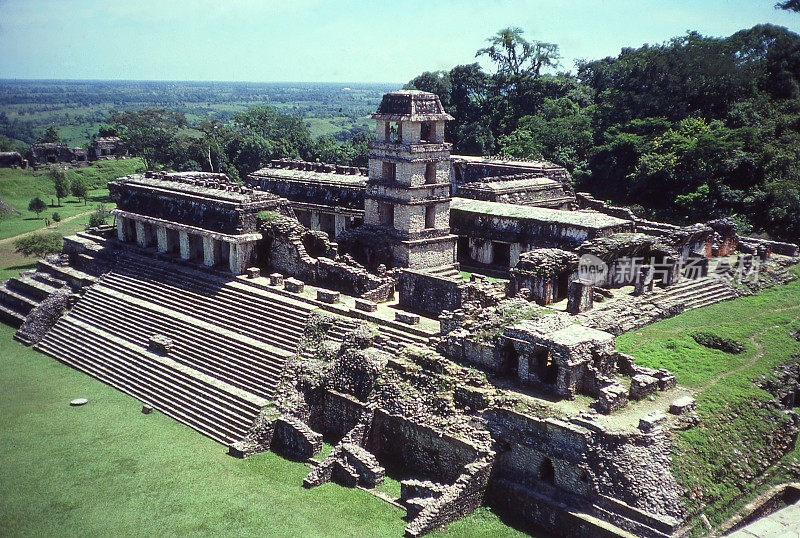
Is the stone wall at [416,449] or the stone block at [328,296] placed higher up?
the stone block at [328,296]

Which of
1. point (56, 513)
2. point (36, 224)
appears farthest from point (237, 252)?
point (36, 224)

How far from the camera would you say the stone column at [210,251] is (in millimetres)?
26875

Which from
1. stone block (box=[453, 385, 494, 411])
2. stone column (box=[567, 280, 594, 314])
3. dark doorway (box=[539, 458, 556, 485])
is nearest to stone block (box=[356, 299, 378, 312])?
stone block (box=[453, 385, 494, 411])

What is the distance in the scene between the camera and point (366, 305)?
22.1 metres

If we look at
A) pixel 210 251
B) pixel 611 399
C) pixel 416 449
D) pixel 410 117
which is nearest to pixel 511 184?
pixel 410 117

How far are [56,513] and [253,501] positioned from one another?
444cm

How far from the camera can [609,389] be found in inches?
638

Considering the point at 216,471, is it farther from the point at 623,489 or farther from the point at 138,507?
the point at 623,489

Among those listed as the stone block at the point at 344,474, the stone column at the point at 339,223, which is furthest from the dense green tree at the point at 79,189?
the stone block at the point at 344,474

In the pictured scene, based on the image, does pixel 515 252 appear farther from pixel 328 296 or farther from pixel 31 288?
pixel 31 288

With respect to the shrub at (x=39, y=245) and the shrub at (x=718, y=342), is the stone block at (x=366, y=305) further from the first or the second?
the shrub at (x=39, y=245)

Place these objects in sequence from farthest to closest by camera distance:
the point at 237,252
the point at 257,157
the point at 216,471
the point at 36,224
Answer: the point at 257,157, the point at 36,224, the point at 237,252, the point at 216,471

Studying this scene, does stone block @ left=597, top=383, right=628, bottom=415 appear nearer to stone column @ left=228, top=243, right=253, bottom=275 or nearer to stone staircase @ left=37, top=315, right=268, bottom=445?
stone staircase @ left=37, top=315, right=268, bottom=445

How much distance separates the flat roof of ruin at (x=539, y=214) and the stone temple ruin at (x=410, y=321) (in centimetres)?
15
